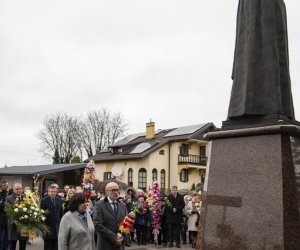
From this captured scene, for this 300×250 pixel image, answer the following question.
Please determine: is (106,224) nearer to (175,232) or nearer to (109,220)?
(109,220)

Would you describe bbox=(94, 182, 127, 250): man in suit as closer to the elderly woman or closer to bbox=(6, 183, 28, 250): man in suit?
the elderly woman

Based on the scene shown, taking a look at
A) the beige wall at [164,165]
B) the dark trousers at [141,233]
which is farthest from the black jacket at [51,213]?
the beige wall at [164,165]

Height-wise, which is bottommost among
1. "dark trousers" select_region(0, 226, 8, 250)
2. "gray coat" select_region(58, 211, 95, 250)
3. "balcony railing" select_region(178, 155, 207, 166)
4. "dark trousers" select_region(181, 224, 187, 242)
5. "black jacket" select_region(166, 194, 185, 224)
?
"dark trousers" select_region(181, 224, 187, 242)

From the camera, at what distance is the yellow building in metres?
44.3

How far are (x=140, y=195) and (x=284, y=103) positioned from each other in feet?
36.9

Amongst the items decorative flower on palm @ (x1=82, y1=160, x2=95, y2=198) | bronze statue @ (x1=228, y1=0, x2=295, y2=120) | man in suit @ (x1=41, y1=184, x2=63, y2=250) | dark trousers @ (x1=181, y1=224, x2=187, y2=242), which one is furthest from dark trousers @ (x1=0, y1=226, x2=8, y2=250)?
bronze statue @ (x1=228, y1=0, x2=295, y2=120)

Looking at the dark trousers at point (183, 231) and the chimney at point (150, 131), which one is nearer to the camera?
the dark trousers at point (183, 231)

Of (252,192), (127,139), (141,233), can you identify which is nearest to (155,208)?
(141,233)

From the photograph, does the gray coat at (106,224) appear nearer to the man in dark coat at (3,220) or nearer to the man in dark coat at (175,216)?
the man in dark coat at (3,220)

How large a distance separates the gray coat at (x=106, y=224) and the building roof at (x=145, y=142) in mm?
36288

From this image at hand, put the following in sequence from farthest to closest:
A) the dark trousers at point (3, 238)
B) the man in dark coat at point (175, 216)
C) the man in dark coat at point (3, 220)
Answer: the man in dark coat at point (175, 216) → the dark trousers at point (3, 238) → the man in dark coat at point (3, 220)

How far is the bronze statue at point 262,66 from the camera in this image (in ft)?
20.4

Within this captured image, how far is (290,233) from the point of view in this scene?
5055 millimetres

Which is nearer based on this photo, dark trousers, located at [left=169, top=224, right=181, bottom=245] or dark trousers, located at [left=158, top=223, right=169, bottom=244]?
dark trousers, located at [left=169, top=224, right=181, bottom=245]
